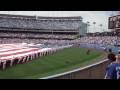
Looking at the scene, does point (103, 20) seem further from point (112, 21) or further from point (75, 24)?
point (75, 24)

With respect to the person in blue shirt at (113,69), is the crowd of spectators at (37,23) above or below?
above

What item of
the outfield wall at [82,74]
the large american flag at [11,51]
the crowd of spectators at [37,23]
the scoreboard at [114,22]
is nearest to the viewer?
the outfield wall at [82,74]

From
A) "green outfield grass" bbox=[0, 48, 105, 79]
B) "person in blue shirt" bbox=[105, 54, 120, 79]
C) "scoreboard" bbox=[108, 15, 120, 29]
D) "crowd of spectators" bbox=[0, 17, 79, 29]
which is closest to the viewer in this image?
"person in blue shirt" bbox=[105, 54, 120, 79]


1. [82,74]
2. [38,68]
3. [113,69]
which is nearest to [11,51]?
[38,68]

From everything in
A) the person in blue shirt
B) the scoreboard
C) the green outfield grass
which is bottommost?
the green outfield grass

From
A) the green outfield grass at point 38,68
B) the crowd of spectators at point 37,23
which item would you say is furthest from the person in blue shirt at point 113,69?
the crowd of spectators at point 37,23

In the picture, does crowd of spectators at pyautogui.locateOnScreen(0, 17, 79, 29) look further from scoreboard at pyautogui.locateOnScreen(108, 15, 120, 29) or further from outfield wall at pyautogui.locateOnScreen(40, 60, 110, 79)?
outfield wall at pyautogui.locateOnScreen(40, 60, 110, 79)

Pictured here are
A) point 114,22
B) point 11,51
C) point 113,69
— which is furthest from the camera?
point 11,51

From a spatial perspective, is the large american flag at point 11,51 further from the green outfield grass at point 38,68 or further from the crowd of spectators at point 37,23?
the crowd of spectators at point 37,23

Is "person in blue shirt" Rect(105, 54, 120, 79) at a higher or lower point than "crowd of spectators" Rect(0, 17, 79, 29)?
lower

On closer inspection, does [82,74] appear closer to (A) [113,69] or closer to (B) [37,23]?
(A) [113,69]

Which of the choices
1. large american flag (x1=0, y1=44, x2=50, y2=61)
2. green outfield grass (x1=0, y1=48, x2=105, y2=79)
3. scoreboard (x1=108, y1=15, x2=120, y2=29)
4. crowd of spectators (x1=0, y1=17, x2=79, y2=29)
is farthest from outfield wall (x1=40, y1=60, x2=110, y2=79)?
large american flag (x1=0, y1=44, x2=50, y2=61)
